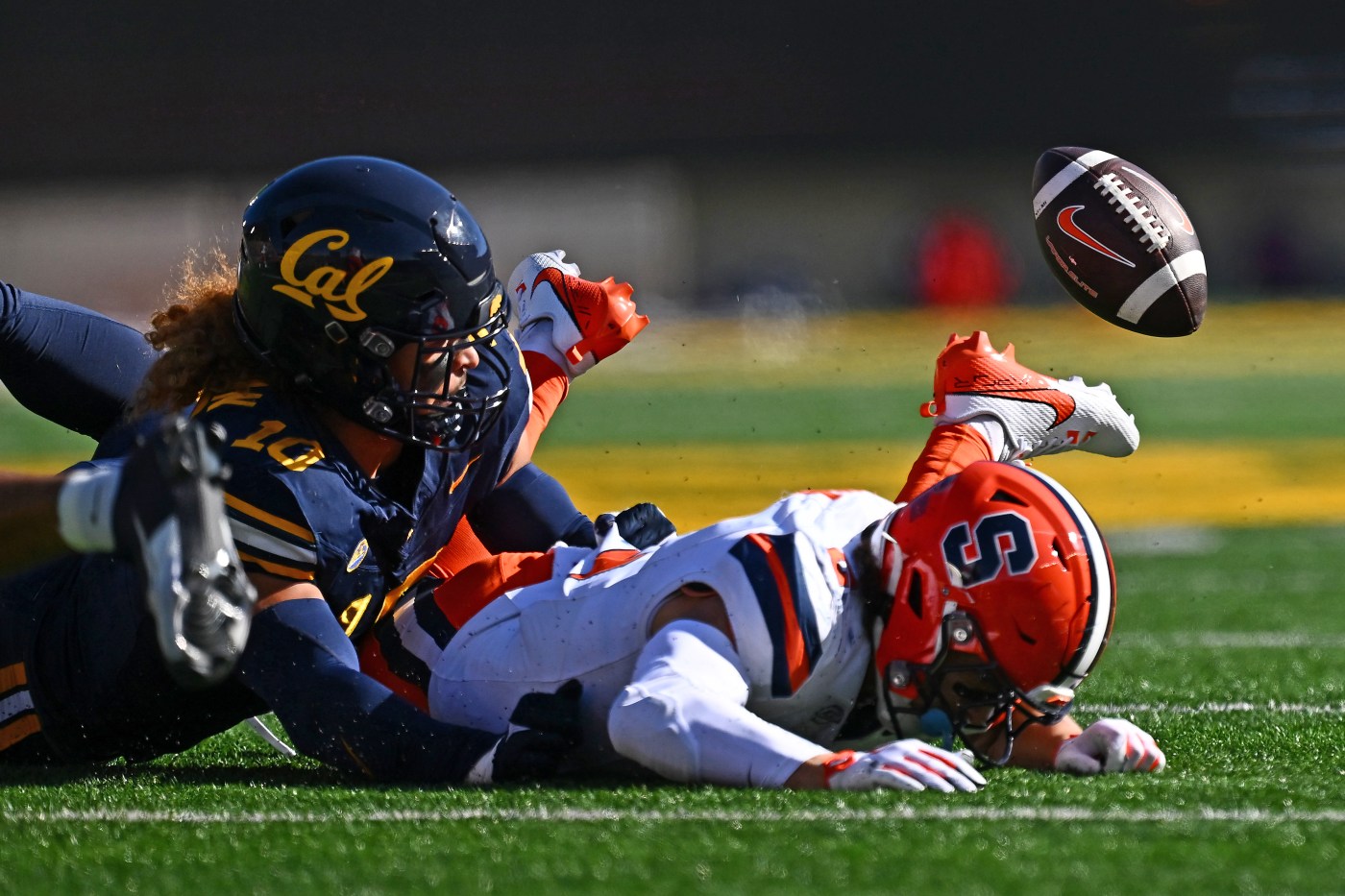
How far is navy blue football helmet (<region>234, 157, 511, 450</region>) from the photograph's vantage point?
11.4ft

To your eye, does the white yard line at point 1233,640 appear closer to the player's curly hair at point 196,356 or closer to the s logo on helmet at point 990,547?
the s logo on helmet at point 990,547

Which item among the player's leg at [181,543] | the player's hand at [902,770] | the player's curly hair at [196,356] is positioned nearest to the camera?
the player's leg at [181,543]

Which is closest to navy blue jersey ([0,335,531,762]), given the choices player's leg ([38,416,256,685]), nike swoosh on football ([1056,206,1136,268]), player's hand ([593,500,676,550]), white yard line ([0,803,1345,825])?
player's hand ([593,500,676,550])

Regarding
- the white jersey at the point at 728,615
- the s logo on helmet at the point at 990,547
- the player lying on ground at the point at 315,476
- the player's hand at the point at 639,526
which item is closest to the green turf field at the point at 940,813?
the player lying on ground at the point at 315,476

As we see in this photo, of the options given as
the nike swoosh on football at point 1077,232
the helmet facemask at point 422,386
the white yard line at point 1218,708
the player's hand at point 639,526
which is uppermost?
the nike swoosh on football at point 1077,232

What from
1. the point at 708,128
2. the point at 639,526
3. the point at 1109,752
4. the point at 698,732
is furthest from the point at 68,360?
the point at 708,128

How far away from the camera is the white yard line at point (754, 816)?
287 cm

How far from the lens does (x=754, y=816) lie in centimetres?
288

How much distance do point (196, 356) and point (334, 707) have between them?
856 mm

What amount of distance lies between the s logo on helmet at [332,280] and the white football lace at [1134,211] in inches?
72.4

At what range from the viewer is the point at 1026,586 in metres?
3.13

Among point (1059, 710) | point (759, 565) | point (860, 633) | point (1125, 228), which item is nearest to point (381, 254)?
point (759, 565)

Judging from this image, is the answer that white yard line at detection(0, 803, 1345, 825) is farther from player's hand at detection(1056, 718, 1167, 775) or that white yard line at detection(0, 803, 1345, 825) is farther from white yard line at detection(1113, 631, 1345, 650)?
white yard line at detection(1113, 631, 1345, 650)

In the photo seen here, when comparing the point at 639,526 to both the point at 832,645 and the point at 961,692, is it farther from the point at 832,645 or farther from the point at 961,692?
the point at 961,692
